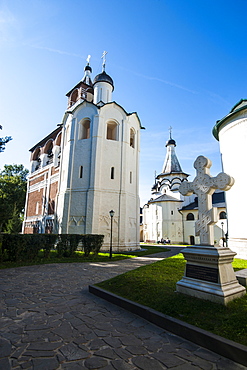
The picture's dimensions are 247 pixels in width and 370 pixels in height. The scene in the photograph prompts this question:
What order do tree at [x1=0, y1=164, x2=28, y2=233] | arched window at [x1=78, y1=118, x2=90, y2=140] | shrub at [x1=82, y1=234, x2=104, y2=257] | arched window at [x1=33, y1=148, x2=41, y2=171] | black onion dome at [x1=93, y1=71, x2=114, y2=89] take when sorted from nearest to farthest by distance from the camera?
shrub at [x1=82, y1=234, x2=104, y2=257] → arched window at [x1=78, y1=118, x2=90, y2=140] → black onion dome at [x1=93, y1=71, x2=114, y2=89] → arched window at [x1=33, y1=148, x2=41, y2=171] → tree at [x1=0, y1=164, x2=28, y2=233]

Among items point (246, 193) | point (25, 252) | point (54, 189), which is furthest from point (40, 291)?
point (54, 189)

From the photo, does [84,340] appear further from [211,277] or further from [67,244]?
[67,244]

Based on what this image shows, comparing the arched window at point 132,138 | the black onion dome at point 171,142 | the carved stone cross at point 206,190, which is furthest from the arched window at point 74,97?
the carved stone cross at point 206,190

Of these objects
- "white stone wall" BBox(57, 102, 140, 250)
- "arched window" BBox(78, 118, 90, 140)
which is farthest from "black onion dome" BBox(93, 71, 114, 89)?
"arched window" BBox(78, 118, 90, 140)

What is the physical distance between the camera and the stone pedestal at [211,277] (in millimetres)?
4205

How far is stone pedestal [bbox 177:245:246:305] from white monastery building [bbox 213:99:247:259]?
940cm

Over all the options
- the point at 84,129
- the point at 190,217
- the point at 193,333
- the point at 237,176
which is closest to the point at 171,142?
the point at 190,217

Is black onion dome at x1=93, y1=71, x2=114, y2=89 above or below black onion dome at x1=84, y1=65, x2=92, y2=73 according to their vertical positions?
below

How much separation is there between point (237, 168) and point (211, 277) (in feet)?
35.6

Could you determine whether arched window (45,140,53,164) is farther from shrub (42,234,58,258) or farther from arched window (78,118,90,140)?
shrub (42,234,58,258)

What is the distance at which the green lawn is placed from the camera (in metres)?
3.21

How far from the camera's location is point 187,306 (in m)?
4.04

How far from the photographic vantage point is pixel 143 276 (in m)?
6.65

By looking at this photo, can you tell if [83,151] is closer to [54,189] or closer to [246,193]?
[54,189]
